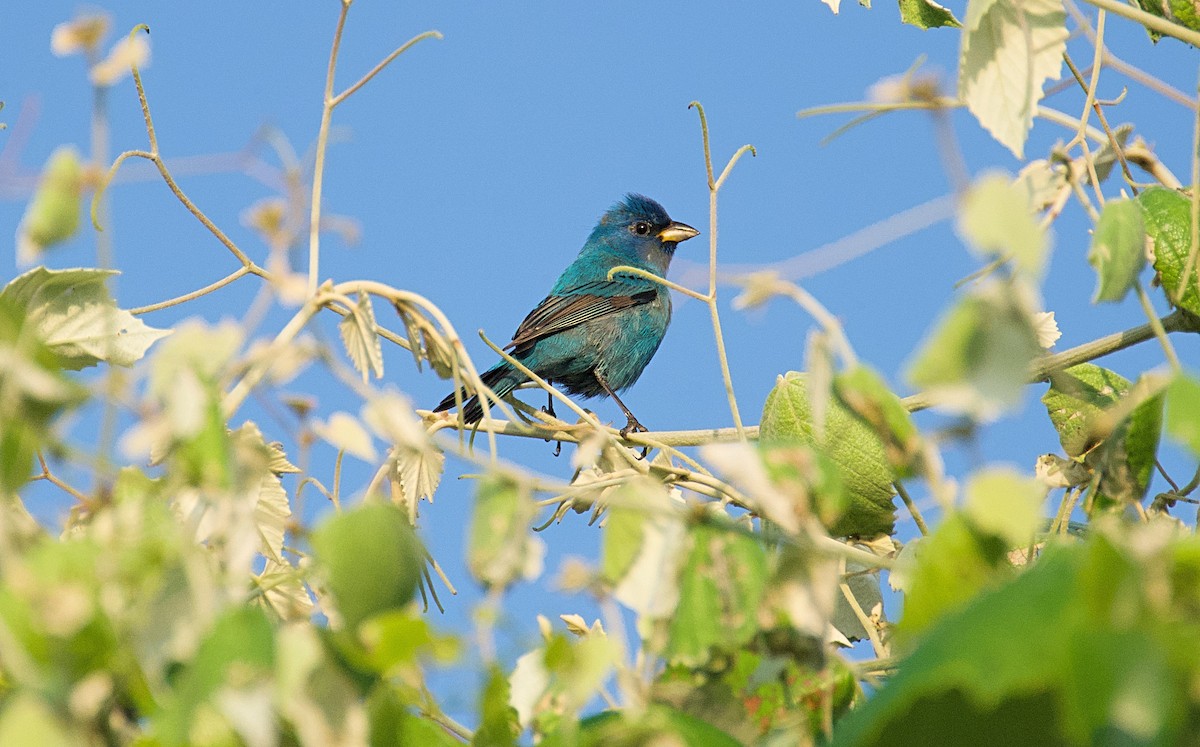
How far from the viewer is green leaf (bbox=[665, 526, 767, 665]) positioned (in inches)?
40.6

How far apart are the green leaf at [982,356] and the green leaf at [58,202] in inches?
27.9

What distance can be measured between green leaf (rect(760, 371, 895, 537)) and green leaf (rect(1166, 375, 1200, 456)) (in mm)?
1354

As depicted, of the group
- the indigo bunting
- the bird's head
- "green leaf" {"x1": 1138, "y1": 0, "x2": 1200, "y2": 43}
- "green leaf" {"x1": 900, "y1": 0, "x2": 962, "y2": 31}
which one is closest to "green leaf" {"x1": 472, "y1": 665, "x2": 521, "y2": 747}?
"green leaf" {"x1": 1138, "y1": 0, "x2": 1200, "y2": 43}

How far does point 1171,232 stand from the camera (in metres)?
1.82

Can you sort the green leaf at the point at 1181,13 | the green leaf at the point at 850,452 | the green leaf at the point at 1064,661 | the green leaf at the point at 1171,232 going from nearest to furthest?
the green leaf at the point at 1064,661
the green leaf at the point at 1171,232
the green leaf at the point at 1181,13
the green leaf at the point at 850,452

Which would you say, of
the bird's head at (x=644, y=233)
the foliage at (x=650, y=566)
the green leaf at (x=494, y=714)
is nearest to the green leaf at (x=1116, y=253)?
the foliage at (x=650, y=566)

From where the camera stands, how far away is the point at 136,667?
0.91 m

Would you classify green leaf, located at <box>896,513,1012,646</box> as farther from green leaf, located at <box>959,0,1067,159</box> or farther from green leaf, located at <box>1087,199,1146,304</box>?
green leaf, located at <box>959,0,1067,159</box>

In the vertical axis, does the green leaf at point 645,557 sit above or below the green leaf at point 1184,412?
below

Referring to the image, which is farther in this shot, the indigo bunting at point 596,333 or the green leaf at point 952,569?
the indigo bunting at point 596,333

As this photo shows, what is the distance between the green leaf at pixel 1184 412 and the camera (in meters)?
0.88

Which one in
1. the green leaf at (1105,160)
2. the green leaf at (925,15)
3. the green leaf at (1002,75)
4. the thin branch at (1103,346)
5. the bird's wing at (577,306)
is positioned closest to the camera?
the green leaf at (1002,75)

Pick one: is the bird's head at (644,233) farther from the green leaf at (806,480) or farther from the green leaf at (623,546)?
the green leaf at (806,480)

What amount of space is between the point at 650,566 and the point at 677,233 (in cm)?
856
